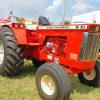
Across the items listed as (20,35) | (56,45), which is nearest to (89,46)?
(56,45)

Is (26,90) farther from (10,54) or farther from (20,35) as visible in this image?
(20,35)

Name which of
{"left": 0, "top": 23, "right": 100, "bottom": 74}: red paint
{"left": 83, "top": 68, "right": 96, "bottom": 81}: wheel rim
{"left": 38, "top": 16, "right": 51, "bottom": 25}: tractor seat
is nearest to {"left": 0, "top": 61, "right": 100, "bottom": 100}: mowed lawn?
{"left": 83, "top": 68, "right": 96, "bottom": 81}: wheel rim

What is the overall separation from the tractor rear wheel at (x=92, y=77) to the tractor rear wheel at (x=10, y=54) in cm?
158

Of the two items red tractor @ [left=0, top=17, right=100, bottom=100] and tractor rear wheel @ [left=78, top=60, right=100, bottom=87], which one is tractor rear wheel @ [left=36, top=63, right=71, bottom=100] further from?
tractor rear wheel @ [left=78, top=60, right=100, bottom=87]

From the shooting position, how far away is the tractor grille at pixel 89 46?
5488mm

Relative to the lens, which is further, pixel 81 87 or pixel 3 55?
pixel 3 55

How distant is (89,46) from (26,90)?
1.68 metres

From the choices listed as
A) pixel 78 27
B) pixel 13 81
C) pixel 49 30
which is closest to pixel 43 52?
pixel 49 30

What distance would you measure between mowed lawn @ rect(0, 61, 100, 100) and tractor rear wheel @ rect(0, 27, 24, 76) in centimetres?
27

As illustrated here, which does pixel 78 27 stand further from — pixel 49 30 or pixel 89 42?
pixel 49 30

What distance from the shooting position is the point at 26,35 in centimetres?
667

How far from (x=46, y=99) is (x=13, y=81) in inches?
60.3

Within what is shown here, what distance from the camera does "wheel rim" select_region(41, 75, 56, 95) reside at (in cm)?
542

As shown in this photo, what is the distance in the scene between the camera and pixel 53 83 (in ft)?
17.4
